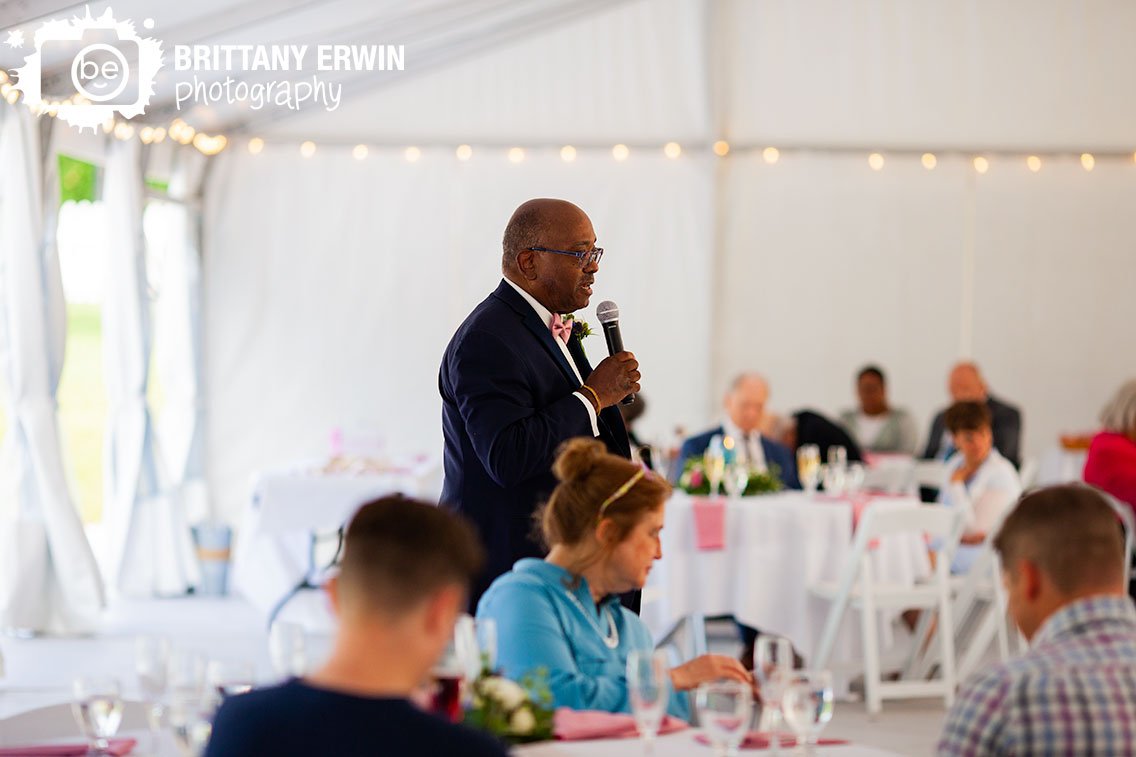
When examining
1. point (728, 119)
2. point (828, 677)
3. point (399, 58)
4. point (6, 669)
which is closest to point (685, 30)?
point (728, 119)

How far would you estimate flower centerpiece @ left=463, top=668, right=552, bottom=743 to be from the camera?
6.52 feet

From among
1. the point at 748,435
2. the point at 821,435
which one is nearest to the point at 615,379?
the point at 748,435

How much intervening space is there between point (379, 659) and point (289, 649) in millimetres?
724

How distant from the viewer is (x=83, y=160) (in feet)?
28.0

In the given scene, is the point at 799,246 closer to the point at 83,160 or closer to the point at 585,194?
the point at 585,194

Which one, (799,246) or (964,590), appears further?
(799,246)

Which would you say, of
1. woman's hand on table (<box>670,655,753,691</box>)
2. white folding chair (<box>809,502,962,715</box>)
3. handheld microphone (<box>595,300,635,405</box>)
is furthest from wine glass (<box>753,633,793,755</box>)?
white folding chair (<box>809,502,962,715</box>)

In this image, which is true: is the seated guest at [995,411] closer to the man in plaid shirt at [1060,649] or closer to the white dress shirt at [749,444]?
the white dress shirt at [749,444]

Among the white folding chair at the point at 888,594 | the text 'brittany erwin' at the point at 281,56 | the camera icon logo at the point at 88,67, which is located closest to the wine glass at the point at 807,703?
the white folding chair at the point at 888,594

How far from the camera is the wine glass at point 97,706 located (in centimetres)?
207

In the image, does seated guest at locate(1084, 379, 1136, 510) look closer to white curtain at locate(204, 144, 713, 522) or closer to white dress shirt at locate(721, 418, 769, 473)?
white dress shirt at locate(721, 418, 769, 473)

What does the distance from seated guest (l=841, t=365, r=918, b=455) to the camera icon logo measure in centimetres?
508

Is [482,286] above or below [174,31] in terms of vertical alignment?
below

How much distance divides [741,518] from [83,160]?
4666mm
